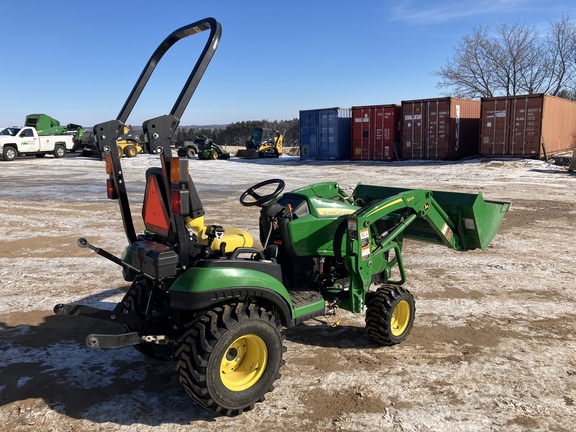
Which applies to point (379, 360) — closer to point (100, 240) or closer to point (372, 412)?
point (372, 412)

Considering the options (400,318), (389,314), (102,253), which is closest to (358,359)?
(389,314)

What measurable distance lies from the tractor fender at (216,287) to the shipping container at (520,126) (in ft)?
77.4

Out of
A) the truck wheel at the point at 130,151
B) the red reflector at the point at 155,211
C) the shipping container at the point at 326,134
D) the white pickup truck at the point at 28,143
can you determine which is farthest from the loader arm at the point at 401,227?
the white pickup truck at the point at 28,143

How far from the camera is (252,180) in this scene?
19.9m

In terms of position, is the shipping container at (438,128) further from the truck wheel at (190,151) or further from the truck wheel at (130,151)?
the truck wheel at (130,151)

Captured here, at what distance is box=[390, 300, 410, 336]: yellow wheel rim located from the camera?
4551mm

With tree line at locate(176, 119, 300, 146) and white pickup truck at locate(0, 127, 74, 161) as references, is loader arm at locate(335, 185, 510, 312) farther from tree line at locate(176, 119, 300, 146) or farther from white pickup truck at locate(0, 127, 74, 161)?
tree line at locate(176, 119, 300, 146)

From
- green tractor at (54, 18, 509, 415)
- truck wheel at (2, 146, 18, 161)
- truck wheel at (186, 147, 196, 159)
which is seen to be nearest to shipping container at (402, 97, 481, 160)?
truck wheel at (186, 147, 196, 159)

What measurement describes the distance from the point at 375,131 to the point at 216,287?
2649 cm

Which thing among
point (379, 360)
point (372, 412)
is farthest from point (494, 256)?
point (372, 412)

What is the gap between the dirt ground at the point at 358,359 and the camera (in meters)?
3.32

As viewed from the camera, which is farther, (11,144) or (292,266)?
(11,144)

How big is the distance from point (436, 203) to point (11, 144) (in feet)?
93.8

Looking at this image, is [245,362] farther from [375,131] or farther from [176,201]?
[375,131]
